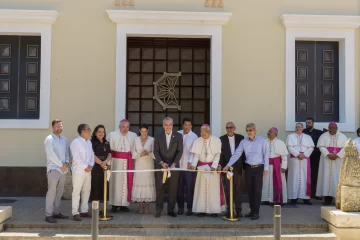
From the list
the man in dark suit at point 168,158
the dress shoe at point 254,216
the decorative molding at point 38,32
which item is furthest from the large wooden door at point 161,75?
the dress shoe at point 254,216

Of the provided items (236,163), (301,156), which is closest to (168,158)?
(236,163)

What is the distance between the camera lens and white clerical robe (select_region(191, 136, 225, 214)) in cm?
904

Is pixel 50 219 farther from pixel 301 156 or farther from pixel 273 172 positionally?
pixel 301 156

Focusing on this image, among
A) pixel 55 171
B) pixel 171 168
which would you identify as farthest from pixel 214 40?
pixel 55 171

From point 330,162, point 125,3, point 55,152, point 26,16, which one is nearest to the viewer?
point 55,152

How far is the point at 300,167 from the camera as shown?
10.5 metres

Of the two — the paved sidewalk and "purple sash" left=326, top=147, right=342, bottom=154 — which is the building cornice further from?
"purple sash" left=326, top=147, right=342, bottom=154

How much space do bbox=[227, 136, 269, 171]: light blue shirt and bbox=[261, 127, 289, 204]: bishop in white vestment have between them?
1.43m

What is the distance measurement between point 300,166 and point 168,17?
458cm

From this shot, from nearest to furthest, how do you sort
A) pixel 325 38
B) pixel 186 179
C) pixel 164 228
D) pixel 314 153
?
1. pixel 164 228
2. pixel 186 179
3. pixel 314 153
4. pixel 325 38

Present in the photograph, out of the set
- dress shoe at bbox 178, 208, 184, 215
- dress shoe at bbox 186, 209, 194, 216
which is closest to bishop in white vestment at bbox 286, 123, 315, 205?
dress shoe at bbox 186, 209, 194, 216

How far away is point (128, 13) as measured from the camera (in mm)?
10727

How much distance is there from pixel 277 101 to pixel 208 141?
9.05 feet

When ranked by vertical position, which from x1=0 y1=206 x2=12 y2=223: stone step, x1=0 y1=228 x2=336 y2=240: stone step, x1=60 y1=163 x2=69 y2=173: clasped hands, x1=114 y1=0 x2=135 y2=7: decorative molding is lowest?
x1=0 y1=228 x2=336 y2=240: stone step
